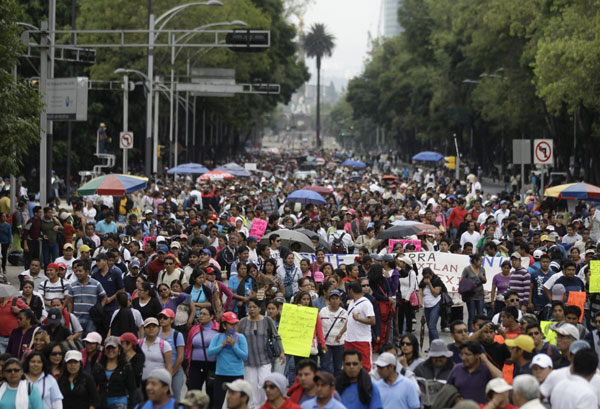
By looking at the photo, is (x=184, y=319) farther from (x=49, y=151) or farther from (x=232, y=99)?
(x=232, y=99)

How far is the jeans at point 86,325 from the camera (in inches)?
497

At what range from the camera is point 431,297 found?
15.1 metres

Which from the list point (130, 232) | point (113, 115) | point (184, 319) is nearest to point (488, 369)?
point (184, 319)

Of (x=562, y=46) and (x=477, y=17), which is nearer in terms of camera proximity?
(x=562, y=46)

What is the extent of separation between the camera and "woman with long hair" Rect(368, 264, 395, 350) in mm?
14273

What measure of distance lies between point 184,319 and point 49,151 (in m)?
16.3

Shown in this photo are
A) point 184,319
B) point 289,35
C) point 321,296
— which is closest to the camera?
point 184,319

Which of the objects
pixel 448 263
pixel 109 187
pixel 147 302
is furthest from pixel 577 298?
pixel 109 187

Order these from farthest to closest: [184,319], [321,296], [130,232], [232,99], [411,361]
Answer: [232,99] < [130,232] < [321,296] < [184,319] < [411,361]

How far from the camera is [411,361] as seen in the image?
9539mm

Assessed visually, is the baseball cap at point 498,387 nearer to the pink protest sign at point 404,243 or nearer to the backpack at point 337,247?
the pink protest sign at point 404,243

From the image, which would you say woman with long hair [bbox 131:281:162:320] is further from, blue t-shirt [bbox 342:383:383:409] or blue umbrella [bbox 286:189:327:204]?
blue umbrella [bbox 286:189:327:204]

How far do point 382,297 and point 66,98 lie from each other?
13.5 m

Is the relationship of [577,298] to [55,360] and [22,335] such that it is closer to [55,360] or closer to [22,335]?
[22,335]
